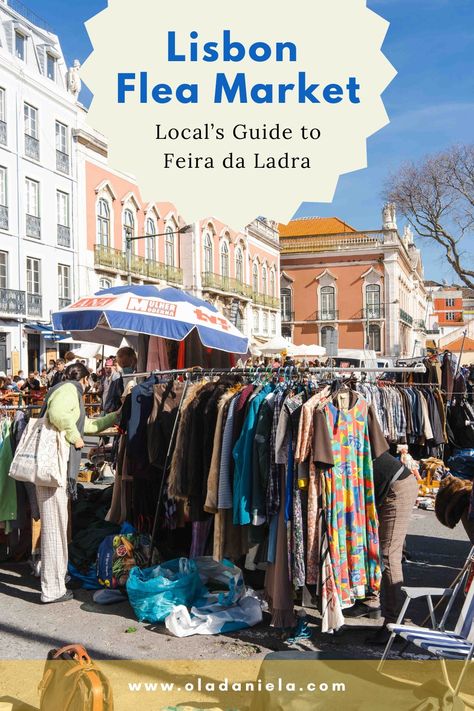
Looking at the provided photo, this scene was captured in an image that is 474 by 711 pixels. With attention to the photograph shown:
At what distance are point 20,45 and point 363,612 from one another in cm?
2489

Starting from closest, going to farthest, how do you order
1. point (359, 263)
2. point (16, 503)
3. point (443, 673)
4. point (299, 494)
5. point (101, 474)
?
point (443, 673) → point (299, 494) → point (16, 503) → point (101, 474) → point (359, 263)

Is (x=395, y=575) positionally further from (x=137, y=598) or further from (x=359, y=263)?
(x=359, y=263)

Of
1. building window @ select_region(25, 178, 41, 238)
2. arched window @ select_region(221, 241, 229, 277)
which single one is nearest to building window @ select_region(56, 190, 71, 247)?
building window @ select_region(25, 178, 41, 238)

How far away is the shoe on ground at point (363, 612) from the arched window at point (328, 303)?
44.2 metres

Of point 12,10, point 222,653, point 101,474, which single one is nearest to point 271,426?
point 222,653

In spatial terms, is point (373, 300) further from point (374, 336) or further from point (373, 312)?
point (374, 336)

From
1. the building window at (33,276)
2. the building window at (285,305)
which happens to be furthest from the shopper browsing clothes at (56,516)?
the building window at (285,305)

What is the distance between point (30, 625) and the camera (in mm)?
4570

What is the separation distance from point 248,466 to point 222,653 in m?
1.16

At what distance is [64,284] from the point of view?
26.3 meters

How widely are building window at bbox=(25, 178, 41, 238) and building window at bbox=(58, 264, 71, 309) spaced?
70.4 inches

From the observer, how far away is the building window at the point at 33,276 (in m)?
24.4

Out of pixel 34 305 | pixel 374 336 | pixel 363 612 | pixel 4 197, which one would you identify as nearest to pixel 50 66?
pixel 4 197

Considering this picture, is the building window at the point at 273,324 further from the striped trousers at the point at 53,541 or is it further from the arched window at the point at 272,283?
the striped trousers at the point at 53,541
